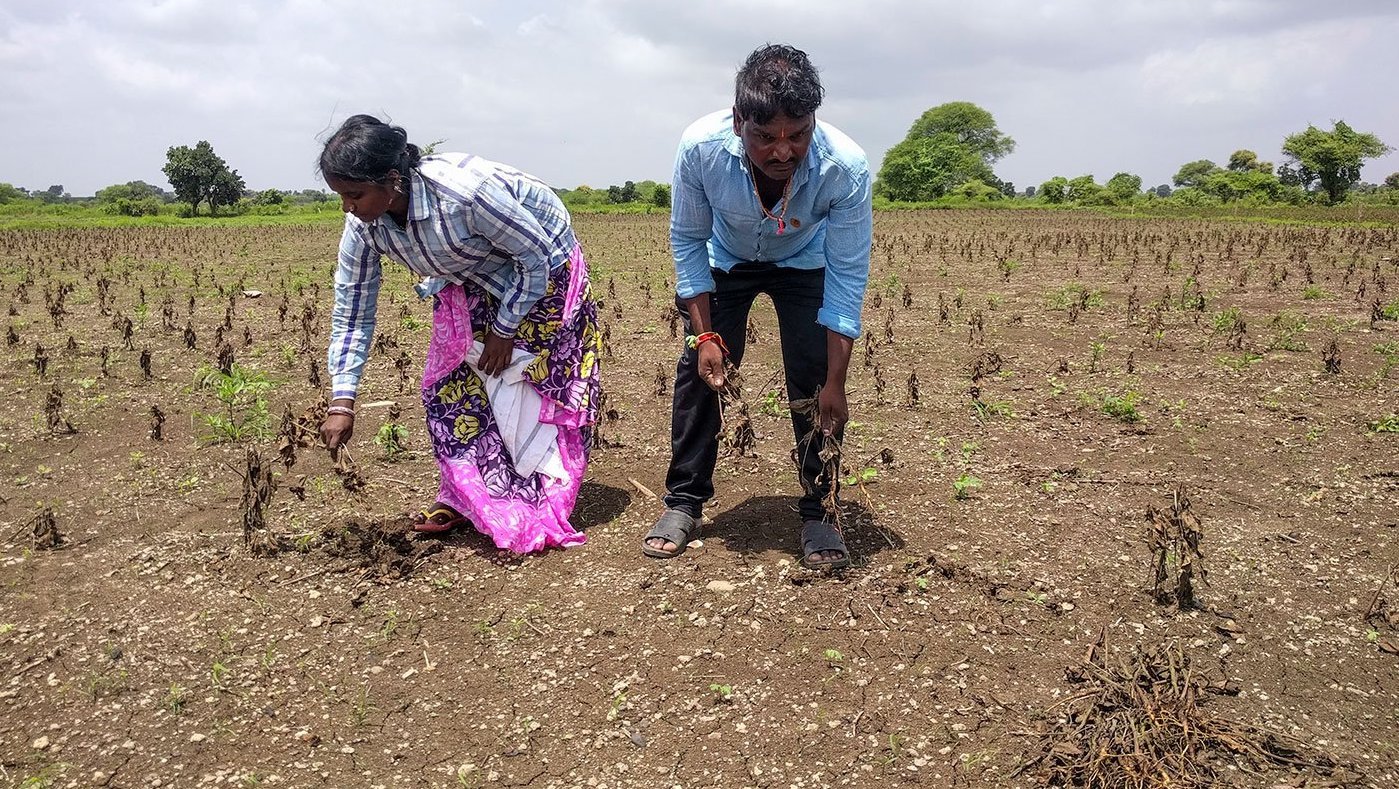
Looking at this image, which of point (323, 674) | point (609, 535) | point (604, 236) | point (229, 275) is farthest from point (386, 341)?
point (604, 236)

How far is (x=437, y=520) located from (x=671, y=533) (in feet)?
3.45

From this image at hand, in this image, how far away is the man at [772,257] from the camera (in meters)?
2.85

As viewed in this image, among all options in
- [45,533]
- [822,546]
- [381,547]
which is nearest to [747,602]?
[822,546]

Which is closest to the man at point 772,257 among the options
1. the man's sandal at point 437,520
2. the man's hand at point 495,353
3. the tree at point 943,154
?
the man's hand at point 495,353

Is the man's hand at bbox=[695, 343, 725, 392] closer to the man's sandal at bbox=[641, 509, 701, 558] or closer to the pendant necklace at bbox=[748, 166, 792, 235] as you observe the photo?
the pendant necklace at bbox=[748, 166, 792, 235]

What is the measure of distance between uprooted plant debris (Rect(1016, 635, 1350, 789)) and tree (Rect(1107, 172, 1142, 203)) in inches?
1626

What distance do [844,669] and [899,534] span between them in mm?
1062

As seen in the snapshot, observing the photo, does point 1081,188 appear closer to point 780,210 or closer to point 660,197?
point 660,197

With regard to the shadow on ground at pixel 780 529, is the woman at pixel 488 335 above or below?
above

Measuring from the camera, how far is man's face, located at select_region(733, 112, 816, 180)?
9.16 feet

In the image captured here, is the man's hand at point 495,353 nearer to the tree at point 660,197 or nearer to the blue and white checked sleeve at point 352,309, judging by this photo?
the blue and white checked sleeve at point 352,309

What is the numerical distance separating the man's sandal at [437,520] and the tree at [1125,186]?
135ft

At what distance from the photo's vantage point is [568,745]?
2.69 m

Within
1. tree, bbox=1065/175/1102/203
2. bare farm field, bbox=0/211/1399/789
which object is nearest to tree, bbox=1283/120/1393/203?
tree, bbox=1065/175/1102/203
